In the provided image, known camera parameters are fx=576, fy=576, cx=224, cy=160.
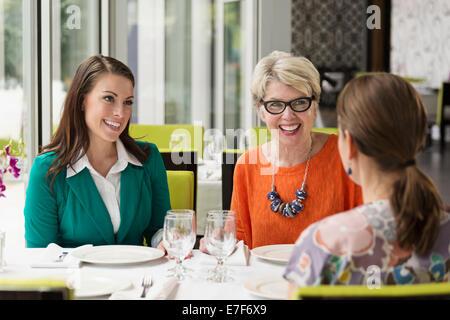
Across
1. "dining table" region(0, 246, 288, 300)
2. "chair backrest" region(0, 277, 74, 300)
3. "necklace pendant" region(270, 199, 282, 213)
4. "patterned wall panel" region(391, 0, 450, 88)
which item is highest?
"patterned wall panel" region(391, 0, 450, 88)

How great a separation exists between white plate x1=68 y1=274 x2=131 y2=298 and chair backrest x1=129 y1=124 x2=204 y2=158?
2884 millimetres

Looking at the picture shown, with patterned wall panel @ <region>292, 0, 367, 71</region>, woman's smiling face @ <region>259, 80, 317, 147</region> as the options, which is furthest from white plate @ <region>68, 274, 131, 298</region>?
patterned wall panel @ <region>292, 0, 367, 71</region>

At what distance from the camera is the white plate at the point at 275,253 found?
1.70 m

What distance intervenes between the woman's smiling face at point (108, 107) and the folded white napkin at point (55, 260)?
52 centimetres

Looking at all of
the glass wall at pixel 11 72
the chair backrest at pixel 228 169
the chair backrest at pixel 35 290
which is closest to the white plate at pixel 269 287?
the chair backrest at pixel 35 290

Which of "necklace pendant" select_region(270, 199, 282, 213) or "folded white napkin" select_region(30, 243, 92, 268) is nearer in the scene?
"folded white napkin" select_region(30, 243, 92, 268)

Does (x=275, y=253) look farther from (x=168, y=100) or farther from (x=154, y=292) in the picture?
(x=168, y=100)

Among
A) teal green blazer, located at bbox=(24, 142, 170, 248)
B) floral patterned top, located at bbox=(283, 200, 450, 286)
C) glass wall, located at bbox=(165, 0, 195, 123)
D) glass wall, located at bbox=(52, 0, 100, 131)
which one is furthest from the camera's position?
glass wall, located at bbox=(165, 0, 195, 123)

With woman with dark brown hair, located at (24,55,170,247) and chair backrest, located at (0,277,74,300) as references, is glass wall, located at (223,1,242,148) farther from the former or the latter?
chair backrest, located at (0,277,74,300)

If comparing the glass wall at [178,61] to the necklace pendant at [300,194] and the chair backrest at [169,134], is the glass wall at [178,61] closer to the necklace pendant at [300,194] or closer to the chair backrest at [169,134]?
the chair backrest at [169,134]

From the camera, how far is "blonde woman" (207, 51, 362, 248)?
2.17 meters

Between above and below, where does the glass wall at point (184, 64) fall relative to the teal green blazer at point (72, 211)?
above

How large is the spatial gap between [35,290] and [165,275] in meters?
0.63
